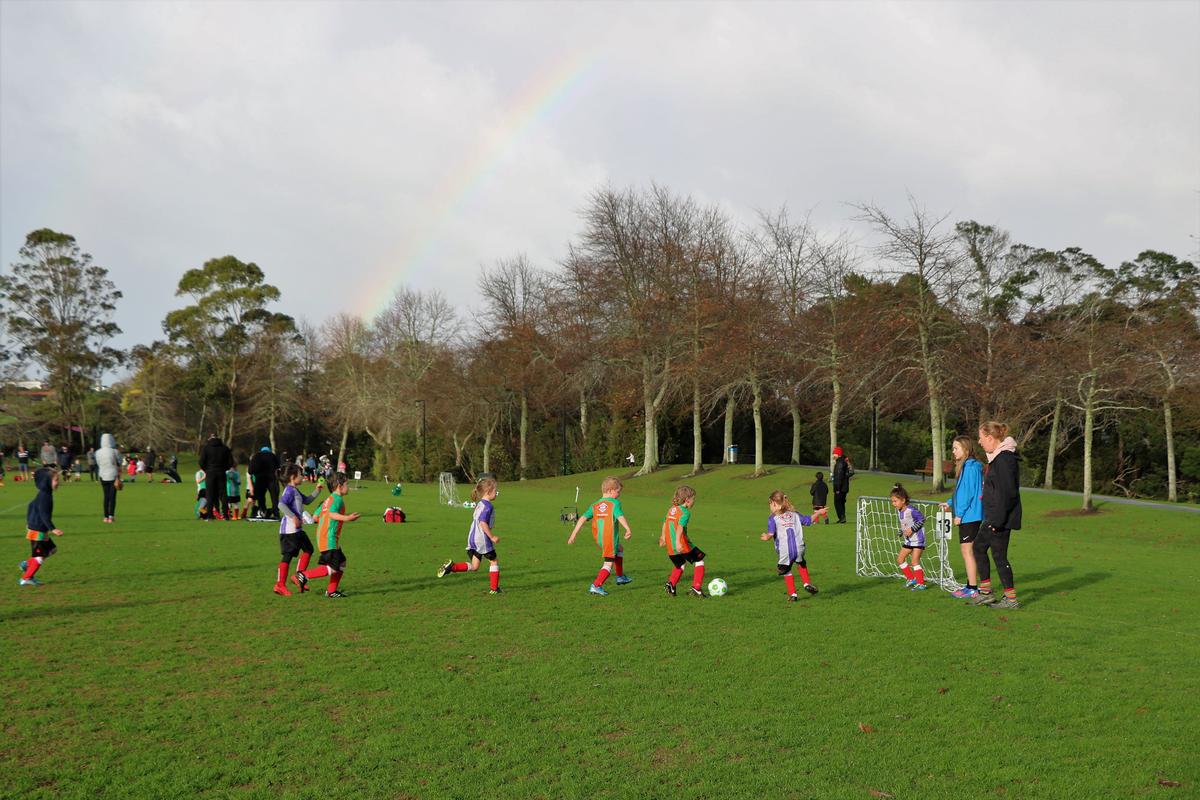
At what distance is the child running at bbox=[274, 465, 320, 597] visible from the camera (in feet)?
36.9

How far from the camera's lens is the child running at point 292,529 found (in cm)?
1125

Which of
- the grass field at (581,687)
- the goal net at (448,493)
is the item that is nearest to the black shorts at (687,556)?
the grass field at (581,687)

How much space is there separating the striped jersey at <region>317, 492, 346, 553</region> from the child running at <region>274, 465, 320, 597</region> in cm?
18

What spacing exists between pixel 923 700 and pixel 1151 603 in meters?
7.05

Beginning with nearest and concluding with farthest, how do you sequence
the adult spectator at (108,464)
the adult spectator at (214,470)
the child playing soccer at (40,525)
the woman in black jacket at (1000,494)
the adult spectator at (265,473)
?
1. the woman in black jacket at (1000,494)
2. the child playing soccer at (40,525)
3. the adult spectator at (108,464)
4. the adult spectator at (265,473)
5. the adult spectator at (214,470)

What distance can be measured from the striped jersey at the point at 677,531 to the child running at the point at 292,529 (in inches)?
177

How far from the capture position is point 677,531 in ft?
37.9

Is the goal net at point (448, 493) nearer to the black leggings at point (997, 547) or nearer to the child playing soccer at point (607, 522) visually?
the child playing soccer at point (607, 522)

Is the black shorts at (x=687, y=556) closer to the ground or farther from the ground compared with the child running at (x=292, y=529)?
closer to the ground

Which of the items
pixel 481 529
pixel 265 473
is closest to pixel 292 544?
pixel 481 529

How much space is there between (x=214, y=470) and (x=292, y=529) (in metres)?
12.9

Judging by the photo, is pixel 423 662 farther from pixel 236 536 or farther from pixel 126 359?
pixel 126 359

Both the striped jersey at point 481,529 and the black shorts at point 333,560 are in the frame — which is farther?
the striped jersey at point 481,529

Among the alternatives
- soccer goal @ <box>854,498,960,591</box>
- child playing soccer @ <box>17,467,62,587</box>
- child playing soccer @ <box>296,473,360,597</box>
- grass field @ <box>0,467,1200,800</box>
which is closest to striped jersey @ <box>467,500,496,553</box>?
grass field @ <box>0,467,1200,800</box>
